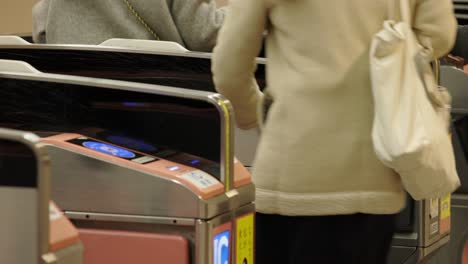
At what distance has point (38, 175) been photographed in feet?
5.23

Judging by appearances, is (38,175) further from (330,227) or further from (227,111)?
(330,227)

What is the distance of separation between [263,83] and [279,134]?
1.91 ft

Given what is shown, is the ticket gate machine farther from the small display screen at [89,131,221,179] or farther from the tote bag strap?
the small display screen at [89,131,221,179]

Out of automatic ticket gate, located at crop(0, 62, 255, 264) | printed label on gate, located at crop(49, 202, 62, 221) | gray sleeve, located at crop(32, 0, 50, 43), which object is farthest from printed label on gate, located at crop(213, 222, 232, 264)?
gray sleeve, located at crop(32, 0, 50, 43)

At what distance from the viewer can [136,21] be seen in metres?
3.15

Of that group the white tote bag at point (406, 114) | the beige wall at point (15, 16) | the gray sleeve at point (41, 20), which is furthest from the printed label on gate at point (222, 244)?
the beige wall at point (15, 16)

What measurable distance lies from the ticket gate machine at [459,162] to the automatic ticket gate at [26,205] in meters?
2.47

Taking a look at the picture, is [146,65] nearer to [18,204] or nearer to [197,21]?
[197,21]

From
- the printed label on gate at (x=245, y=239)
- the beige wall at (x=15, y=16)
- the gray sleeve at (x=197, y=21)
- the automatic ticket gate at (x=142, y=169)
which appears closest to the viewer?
the automatic ticket gate at (x=142, y=169)

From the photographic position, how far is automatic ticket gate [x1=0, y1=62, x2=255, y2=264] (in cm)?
212

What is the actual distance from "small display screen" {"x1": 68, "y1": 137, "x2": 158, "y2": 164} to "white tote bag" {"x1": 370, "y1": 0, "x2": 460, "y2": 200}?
0.45 metres

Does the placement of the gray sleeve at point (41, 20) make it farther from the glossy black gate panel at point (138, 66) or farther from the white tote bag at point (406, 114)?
the white tote bag at point (406, 114)

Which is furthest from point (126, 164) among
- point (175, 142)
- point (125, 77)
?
point (125, 77)

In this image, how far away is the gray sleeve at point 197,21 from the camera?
10.2 ft
